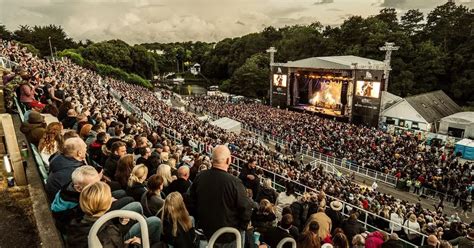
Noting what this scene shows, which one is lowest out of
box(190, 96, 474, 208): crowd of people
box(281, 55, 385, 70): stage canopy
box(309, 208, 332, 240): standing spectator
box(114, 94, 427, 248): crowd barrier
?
box(190, 96, 474, 208): crowd of people

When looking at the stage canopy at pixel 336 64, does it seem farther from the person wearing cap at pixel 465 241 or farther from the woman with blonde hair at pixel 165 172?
the woman with blonde hair at pixel 165 172

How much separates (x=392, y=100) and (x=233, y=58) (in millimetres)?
44792

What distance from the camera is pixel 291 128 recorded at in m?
24.5

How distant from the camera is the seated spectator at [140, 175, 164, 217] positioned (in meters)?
3.42

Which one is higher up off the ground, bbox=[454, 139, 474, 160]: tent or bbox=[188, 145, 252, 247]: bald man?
bbox=[188, 145, 252, 247]: bald man

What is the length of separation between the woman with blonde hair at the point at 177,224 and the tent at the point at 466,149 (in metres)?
22.0

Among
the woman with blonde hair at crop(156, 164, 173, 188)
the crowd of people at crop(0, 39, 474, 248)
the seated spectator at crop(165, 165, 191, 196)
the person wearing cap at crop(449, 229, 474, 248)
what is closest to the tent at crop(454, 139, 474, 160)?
the crowd of people at crop(0, 39, 474, 248)

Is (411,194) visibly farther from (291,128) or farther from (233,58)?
(233,58)

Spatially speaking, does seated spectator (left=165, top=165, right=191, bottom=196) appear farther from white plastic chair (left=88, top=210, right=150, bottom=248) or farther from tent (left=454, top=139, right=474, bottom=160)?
tent (left=454, top=139, right=474, bottom=160)

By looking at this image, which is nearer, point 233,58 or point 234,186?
point 234,186

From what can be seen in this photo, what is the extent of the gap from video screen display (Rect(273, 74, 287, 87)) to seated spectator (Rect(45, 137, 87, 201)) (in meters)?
32.0

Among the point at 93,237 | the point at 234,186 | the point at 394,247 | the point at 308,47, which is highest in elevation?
the point at 308,47

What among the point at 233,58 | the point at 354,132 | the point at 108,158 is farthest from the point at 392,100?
the point at 233,58

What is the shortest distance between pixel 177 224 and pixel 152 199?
747 mm
